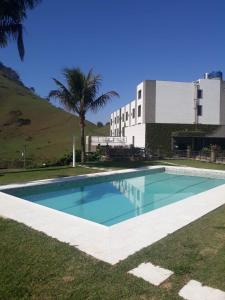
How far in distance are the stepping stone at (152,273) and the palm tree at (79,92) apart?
16014 millimetres

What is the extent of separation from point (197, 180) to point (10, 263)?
520 inches

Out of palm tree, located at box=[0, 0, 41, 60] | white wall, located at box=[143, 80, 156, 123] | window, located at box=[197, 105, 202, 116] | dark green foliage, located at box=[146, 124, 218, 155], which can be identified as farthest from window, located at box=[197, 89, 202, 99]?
palm tree, located at box=[0, 0, 41, 60]

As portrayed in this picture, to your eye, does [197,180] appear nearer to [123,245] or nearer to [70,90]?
[70,90]

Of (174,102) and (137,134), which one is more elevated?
(174,102)

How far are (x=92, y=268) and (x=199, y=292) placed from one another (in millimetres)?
1533

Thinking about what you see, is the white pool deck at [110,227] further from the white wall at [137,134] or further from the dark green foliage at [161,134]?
the white wall at [137,134]

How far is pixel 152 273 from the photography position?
4.18 m

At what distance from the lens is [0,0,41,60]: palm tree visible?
40.3 ft

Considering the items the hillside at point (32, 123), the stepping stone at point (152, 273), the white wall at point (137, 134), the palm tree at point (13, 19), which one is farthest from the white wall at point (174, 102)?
the hillside at point (32, 123)

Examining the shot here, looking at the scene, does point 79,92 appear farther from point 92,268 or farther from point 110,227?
point 92,268

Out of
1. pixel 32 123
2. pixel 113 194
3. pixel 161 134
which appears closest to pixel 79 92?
pixel 113 194

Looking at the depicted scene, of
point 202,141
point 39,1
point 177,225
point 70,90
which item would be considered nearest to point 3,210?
point 177,225

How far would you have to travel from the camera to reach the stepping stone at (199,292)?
11.8ft

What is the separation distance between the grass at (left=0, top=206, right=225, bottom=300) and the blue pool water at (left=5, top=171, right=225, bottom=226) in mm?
3358
